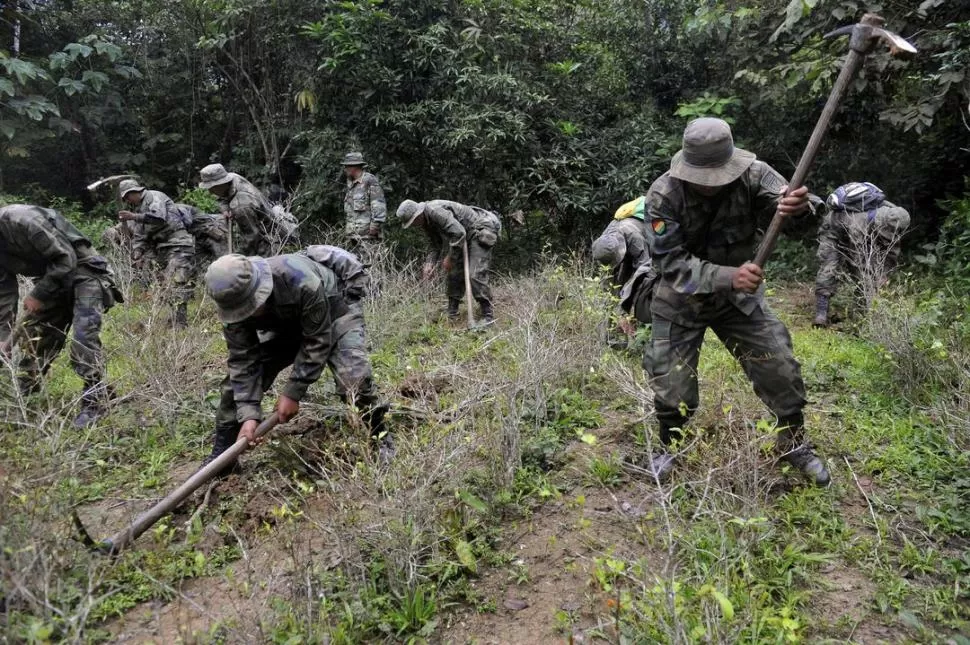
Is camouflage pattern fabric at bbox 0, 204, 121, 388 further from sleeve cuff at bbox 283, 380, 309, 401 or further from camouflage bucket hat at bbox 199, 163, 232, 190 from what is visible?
Result: camouflage bucket hat at bbox 199, 163, 232, 190

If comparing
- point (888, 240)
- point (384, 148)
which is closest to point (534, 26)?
point (384, 148)

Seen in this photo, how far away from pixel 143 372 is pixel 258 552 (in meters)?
2.17

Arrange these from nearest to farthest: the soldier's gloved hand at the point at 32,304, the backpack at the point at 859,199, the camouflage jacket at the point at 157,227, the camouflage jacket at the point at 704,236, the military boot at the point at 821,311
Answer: the camouflage jacket at the point at 704,236
the soldier's gloved hand at the point at 32,304
the backpack at the point at 859,199
the military boot at the point at 821,311
the camouflage jacket at the point at 157,227

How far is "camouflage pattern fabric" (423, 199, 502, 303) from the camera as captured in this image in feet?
23.2

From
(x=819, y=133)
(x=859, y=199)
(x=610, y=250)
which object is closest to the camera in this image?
(x=819, y=133)

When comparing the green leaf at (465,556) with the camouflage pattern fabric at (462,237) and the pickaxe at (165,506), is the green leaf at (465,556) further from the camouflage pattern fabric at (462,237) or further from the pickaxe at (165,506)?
the camouflage pattern fabric at (462,237)

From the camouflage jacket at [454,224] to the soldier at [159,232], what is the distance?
8.62 feet

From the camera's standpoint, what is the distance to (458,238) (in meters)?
7.11

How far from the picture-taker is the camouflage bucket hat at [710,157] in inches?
118

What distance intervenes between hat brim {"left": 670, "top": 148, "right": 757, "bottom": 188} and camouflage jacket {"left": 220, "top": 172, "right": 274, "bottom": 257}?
5.06 m

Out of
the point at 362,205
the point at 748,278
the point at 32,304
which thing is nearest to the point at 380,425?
the point at 748,278

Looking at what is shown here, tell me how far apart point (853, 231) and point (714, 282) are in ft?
14.4

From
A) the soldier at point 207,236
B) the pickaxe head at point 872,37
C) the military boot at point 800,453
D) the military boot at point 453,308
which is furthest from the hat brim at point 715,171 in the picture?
the soldier at point 207,236

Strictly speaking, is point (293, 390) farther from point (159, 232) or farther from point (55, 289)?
point (159, 232)
